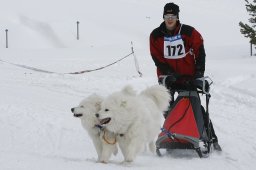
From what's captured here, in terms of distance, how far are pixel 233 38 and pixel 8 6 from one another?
15691 mm

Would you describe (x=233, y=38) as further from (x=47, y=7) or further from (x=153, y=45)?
(x=153, y=45)

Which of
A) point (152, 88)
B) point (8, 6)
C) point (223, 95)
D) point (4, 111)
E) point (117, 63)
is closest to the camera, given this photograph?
point (152, 88)

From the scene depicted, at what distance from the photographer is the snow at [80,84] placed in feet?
18.2

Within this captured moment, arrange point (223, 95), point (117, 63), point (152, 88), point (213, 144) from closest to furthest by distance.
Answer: point (152, 88)
point (213, 144)
point (223, 95)
point (117, 63)

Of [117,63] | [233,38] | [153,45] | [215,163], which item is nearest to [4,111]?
[153,45]

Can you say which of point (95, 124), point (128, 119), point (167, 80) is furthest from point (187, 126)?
point (95, 124)

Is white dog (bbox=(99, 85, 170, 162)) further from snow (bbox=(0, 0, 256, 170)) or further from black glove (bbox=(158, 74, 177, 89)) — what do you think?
black glove (bbox=(158, 74, 177, 89))

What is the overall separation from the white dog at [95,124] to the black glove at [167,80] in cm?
109

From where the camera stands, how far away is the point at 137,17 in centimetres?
3569

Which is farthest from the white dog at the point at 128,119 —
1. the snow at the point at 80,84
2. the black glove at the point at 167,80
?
the black glove at the point at 167,80

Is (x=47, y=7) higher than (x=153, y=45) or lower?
higher

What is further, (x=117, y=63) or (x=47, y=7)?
(x=47, y=7)

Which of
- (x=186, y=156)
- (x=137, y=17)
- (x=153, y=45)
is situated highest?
(x=137, y=17)

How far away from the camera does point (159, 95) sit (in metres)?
5.69
